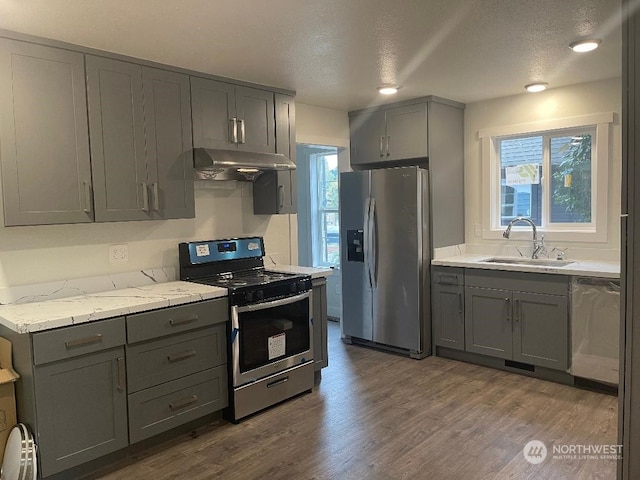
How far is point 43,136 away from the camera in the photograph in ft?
8.69

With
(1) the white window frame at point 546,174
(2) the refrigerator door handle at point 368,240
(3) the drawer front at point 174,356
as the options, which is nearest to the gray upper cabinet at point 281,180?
(2) the refrigerator door handle at point 368,240

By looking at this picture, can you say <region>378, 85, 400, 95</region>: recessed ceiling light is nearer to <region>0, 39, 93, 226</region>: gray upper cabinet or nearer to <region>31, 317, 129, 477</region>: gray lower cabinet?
<region>0, 39, 93, 226</region>: gray upper cabinet

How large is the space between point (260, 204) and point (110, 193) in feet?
4.41

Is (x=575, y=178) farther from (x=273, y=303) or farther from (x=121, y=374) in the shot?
(x=121, y=374)

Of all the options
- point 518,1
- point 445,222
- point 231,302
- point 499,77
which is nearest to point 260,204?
point 231,302

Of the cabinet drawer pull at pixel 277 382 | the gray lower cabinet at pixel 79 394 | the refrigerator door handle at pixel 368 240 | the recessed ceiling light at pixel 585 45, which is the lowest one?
the cabinet drawer pull at pixel 277 382

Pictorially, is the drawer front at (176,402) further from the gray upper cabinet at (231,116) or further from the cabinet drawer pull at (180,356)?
the gray upper cabinet at (231,116)

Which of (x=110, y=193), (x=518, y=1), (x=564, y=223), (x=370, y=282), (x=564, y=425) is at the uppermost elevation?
(x=518, y=1)

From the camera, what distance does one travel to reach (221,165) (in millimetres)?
3260

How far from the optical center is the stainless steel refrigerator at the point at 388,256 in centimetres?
432

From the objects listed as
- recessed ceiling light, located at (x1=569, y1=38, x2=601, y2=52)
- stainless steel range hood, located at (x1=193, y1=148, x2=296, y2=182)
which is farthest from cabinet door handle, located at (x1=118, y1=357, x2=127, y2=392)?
recessed ceiling light, located at (x1=569, y1=38, x2=601, y2=52)

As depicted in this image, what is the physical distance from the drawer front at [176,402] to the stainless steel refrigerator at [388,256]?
6.06 ft

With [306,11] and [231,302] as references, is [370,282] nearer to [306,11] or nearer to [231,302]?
[231,302]

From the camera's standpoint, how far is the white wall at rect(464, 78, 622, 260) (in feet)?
12.8
